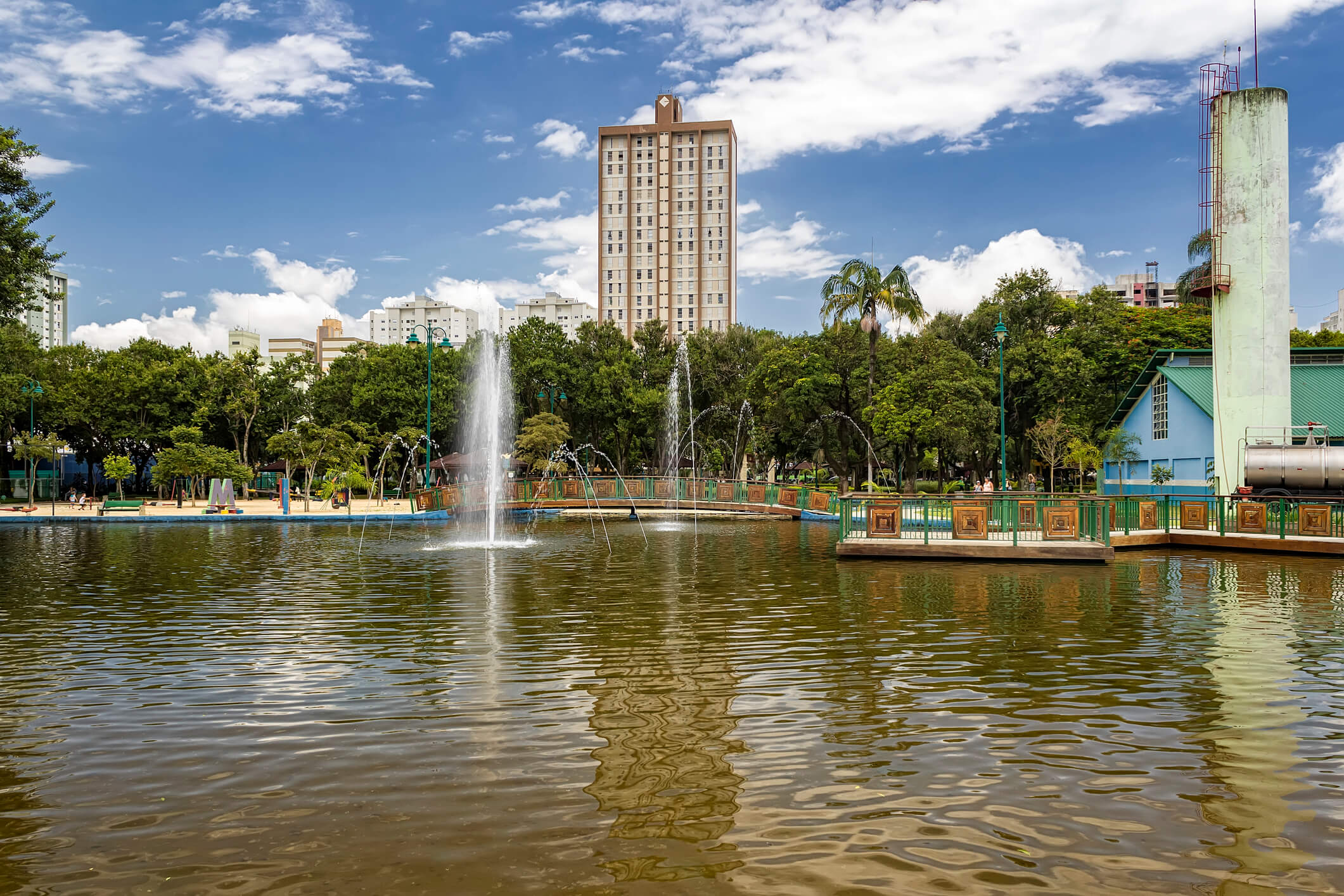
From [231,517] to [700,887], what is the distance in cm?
4043

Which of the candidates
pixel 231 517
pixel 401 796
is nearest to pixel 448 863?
pixel 401 796

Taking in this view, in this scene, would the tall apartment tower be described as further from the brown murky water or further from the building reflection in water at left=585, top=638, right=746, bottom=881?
the building reflection in water at left=585, top=638, right=746, bottom=881

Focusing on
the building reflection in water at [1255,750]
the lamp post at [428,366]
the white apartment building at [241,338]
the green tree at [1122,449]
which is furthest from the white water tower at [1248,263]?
the white apartment building at [241,338]

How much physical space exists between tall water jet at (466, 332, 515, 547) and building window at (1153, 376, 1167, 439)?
28.8 meters

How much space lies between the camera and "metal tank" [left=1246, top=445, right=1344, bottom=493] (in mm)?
29625

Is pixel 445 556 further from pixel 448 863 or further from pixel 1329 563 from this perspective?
pixel 1329 563

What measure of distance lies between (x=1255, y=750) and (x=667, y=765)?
16.6 feet

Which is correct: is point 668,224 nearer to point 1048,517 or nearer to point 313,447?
point 313,447

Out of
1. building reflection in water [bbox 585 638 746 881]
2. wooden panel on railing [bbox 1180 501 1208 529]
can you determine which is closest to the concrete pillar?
wooden panel on railing [bbox 1180 501 1208 529]

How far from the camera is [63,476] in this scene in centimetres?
7675

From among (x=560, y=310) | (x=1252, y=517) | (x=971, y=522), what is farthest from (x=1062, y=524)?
(x=560, y=310)

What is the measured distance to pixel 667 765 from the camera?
6898mm

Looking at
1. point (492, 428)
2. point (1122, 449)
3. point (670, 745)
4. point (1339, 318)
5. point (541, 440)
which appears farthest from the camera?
point (1339, 318)

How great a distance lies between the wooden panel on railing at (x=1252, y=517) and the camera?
2442 cm
